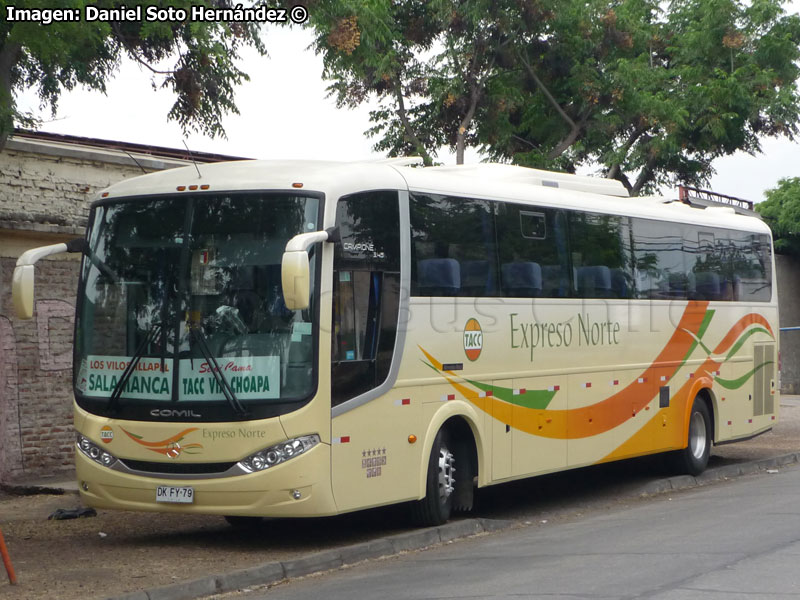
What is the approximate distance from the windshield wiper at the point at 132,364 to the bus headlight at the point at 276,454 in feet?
4.33

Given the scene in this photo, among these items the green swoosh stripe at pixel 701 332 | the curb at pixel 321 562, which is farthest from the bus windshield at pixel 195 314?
the green swoosh stripe at pixel 701 332

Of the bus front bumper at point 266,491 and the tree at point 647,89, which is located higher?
the tree at point 647,89

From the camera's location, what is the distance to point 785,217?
3406cm

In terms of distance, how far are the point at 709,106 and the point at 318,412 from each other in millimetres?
17517

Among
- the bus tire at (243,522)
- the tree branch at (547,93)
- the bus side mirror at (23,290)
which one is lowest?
the bus tire at (243,522)

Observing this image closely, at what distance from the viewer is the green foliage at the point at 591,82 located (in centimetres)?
2261

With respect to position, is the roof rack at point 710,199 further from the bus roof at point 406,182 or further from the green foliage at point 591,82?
the green foliage at point 591,82

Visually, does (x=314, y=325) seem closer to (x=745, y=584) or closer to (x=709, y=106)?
(x=745, y=584)

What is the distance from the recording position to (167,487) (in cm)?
1003

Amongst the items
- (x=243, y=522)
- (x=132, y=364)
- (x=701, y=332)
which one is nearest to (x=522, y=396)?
(x=243, y=522)

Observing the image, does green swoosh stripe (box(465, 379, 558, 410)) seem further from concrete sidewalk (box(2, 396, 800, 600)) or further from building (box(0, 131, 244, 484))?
building (box(0, 131, 244, 484))

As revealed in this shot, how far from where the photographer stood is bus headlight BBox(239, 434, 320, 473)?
32.1 feet

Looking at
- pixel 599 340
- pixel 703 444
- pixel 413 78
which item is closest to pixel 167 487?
pixel 599 340

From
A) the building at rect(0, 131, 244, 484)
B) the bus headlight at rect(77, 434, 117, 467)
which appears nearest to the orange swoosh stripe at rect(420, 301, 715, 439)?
the bus headlight at rect(77, 434, 117, 467)
